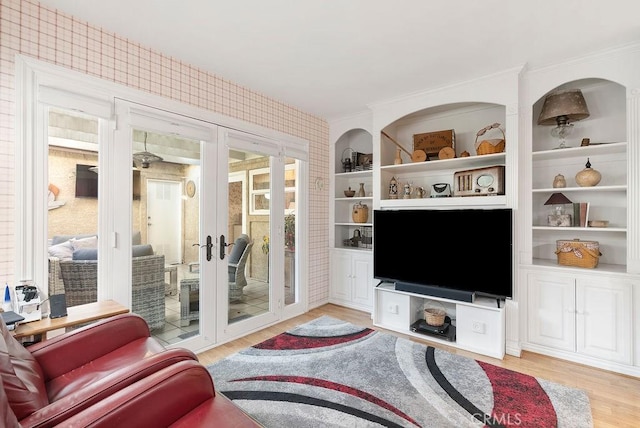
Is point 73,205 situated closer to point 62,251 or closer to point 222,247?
point 62,251

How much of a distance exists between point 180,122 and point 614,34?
11.8 feet

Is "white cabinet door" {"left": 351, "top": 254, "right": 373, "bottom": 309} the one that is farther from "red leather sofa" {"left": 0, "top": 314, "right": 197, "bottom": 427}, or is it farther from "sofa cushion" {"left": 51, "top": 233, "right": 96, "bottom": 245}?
"sofa cushion" {"left": 51, "top": 233, "right": 96, "bottom": 245}

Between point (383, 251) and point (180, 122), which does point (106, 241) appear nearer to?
point (180, 122)

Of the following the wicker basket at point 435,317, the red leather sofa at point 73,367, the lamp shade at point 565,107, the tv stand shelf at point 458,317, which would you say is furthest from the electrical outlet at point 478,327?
the red leather sofa at point 73,367

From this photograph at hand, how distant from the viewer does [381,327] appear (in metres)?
3.63

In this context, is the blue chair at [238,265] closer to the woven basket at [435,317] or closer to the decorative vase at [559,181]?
the woven basket at [435,317]

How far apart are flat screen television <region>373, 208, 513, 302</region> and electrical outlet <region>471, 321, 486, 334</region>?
8.9 inches

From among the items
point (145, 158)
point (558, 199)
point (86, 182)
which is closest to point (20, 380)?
point (86, 182)

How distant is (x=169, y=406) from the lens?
1.20m

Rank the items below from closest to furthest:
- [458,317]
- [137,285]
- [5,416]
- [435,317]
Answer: [5,416]
[137,285]
[458,317]
[435,317]

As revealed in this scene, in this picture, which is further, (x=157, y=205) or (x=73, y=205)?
(x=157, y=205)

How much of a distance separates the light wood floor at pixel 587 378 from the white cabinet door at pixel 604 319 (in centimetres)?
18

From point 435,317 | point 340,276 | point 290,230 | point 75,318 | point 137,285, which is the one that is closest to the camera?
point 75,318

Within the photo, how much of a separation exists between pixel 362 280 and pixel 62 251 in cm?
321
